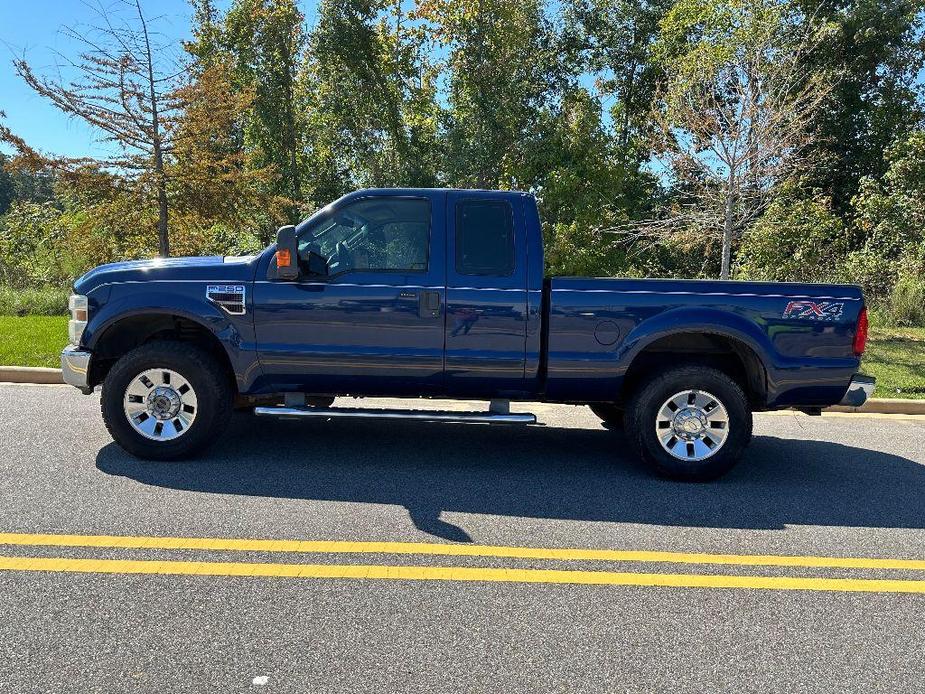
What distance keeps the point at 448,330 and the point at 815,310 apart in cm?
256

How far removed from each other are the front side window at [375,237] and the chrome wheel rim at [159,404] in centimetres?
131

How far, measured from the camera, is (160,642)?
2766 millimetres

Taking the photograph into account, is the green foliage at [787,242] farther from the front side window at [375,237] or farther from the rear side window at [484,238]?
the front side window at [375,237]

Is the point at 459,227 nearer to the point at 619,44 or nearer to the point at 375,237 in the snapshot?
the point at 375,237

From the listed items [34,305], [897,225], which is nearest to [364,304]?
[34,305]

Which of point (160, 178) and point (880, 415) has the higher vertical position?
point (160, 178)

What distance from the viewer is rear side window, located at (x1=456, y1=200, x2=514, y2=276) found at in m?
5.02

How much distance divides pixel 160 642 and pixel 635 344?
3.43 meters

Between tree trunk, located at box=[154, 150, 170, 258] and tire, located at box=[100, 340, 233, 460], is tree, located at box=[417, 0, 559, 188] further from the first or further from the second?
tire, located at box=[100, 340, 233, 460]

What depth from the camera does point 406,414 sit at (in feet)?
16.5

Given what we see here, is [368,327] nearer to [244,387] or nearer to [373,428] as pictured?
[244,387]

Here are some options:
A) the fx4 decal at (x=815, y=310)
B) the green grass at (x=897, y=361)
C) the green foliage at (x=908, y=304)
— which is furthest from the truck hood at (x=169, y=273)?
the green foliage at (x=908, y=304)

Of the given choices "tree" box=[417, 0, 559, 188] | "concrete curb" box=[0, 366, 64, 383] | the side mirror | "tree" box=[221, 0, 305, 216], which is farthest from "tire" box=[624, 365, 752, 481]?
"tree" box=[221, 0, 305, 216]

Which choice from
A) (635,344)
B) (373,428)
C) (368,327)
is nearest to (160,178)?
(373,428)
